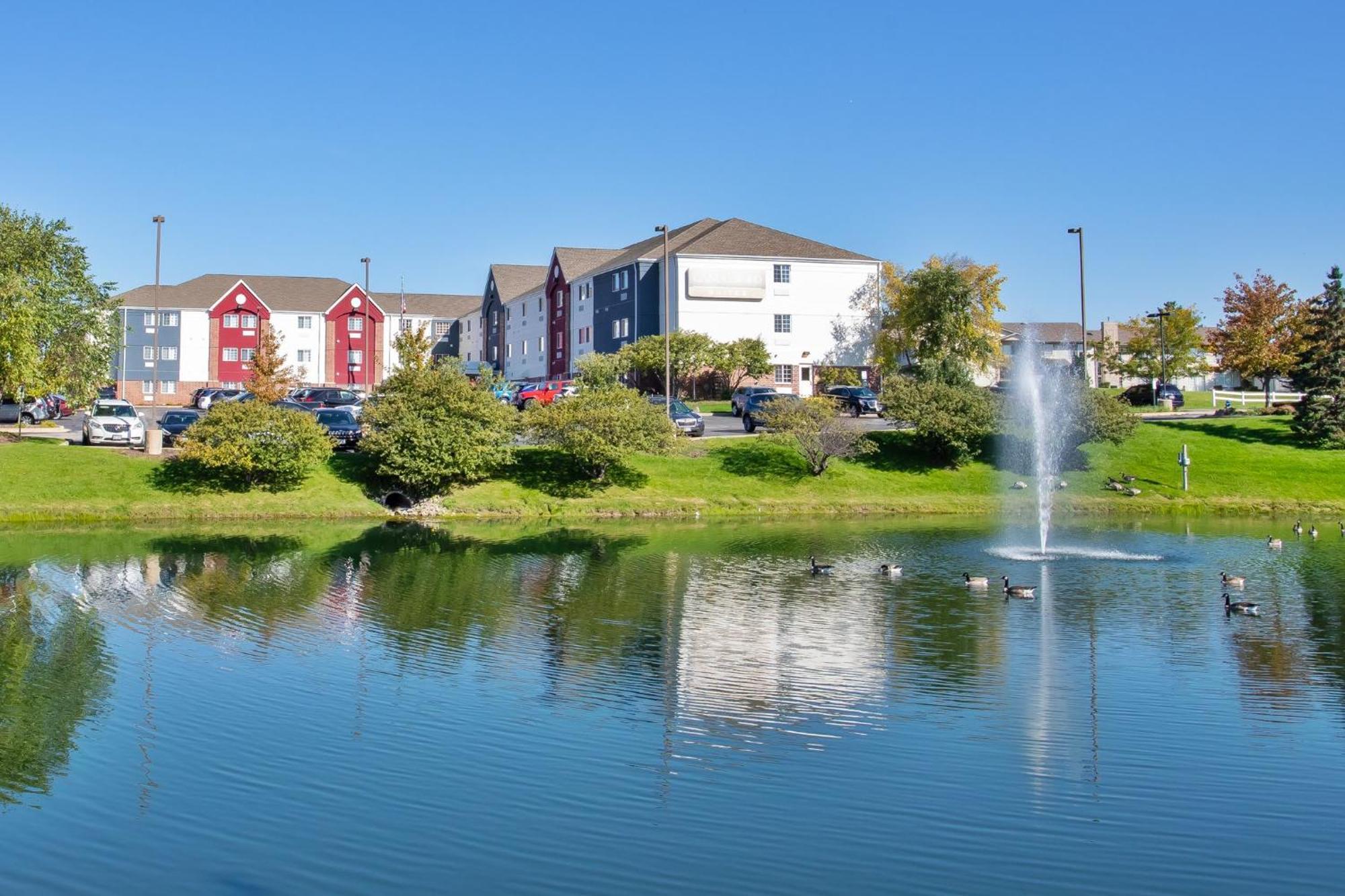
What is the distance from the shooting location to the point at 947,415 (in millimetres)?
49312

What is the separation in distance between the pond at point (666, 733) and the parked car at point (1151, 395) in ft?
145

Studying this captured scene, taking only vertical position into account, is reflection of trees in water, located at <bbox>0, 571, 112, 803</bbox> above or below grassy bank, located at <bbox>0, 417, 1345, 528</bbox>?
below

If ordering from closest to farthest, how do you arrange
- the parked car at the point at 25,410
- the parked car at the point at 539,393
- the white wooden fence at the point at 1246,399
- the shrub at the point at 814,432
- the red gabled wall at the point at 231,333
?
1. the shrub at the point at 814,432
2. the parked car at the point at 25,410
3. the parked car at the point at 539,393
4. the white wooden fence at the point at 1246,399
5. the red gabled wall at the point at 231,333

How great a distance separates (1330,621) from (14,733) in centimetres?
2157

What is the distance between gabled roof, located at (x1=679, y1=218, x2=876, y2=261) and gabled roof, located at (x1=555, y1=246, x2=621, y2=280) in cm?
1385

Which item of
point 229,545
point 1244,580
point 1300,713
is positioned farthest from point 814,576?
point 229,545

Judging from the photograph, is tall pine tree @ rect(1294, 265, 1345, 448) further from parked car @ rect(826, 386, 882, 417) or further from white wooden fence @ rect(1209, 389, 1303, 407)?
parked car @ rect(826, 386, 882, 417)

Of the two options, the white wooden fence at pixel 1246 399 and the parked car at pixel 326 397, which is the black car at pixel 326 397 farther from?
the white wooden fence at pixel 1246 399

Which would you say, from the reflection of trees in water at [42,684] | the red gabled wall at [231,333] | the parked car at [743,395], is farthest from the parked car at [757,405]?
the red gabled wall at [231,333]

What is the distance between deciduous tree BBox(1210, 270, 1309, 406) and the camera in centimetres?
7200

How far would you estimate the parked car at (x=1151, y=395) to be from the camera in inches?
2795

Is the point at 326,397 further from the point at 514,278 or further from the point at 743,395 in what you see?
the point at 514,278

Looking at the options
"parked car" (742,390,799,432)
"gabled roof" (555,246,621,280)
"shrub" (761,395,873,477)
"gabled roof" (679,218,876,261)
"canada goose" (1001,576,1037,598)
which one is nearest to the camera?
"canada goose" (1001,576,1037,598)

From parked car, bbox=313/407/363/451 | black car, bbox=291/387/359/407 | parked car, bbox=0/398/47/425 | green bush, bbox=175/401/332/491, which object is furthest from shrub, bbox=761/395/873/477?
parked car, bbox=0/398/47/425
